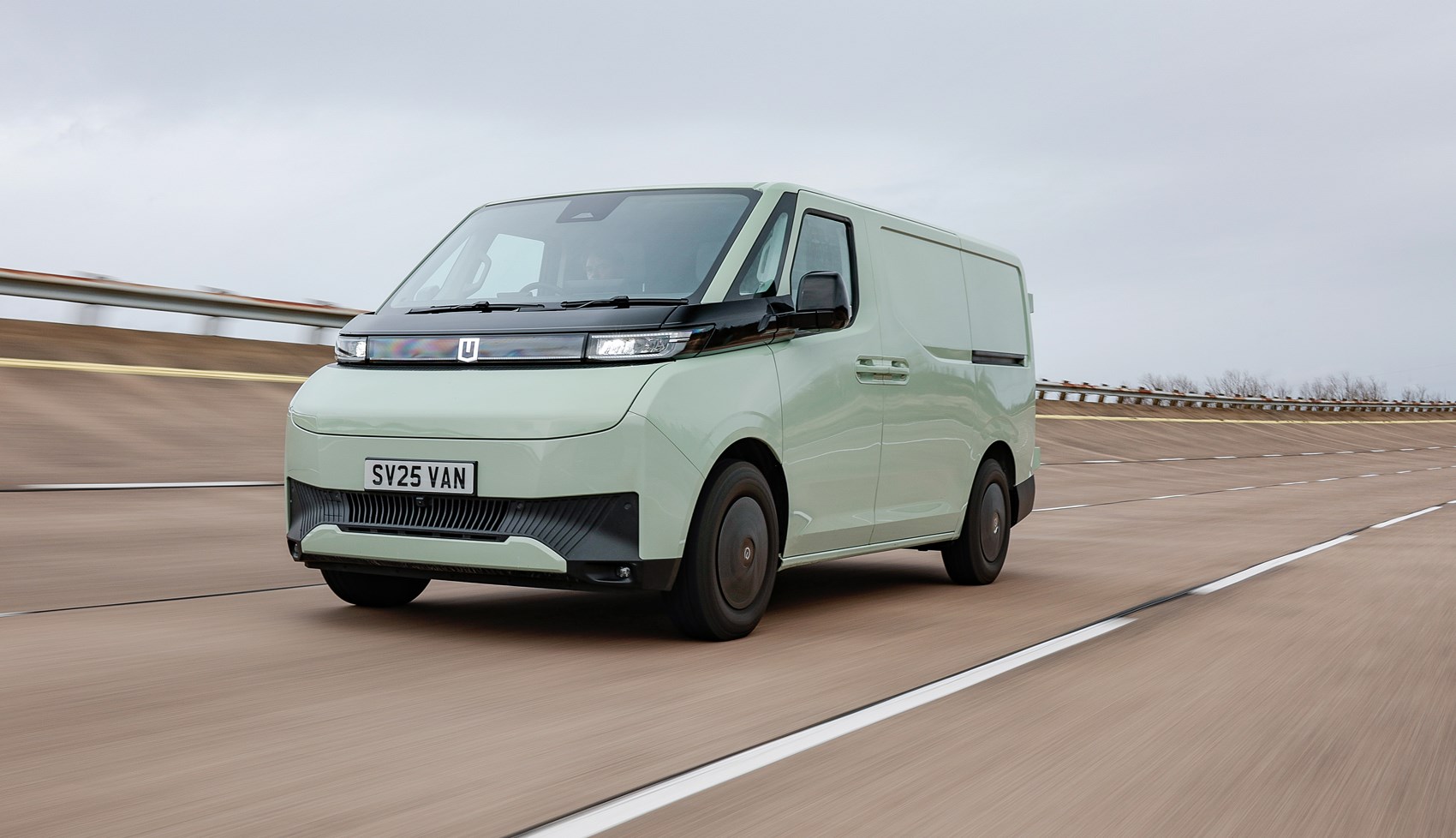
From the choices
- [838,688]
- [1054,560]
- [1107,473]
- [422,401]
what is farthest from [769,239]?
[1107,473]

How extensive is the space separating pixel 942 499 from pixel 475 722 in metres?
4.21

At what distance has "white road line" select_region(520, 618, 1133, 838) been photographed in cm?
333

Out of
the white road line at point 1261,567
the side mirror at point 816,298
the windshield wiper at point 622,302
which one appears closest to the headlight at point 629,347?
the windshield wiper at point 622,302

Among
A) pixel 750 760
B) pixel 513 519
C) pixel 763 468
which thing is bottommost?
pixel 750 760

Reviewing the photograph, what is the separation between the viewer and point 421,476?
18.3ft

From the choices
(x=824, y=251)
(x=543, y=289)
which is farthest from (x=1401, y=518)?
(x=543, y=289)

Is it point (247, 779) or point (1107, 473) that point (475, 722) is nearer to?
point (247, 779)

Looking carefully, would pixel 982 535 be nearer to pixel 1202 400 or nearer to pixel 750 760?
pixel 750 760

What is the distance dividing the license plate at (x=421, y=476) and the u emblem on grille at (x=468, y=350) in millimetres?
454

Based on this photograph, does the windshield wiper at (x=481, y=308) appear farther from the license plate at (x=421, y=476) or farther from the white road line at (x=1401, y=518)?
the white road line at (x=1401, y=518)

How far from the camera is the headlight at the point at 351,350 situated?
6.09 m

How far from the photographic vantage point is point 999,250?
9453 mm

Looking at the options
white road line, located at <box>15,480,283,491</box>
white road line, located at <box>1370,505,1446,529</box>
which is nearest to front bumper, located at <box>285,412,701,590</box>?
white road line, located at <box>15,480,283,491</box>

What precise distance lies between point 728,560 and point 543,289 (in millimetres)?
1447
